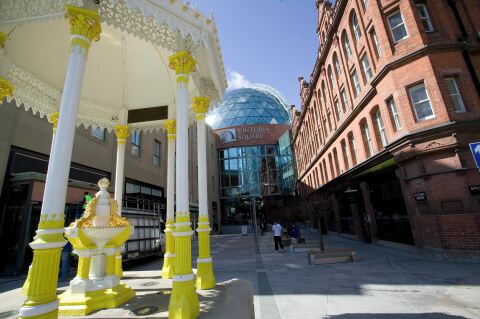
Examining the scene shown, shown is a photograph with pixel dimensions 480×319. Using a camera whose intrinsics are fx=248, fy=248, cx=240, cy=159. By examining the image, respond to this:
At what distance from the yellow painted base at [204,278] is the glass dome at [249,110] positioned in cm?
4729

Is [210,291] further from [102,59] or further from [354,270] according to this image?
[102,59]

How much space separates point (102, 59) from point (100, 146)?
11888 mm

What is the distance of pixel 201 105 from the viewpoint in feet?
24.6

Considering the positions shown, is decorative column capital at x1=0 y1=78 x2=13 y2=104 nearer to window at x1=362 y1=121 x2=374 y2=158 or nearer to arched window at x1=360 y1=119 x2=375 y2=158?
window at x1=362 y1=121 x2=374 y2=158

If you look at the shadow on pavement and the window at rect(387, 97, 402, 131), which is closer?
the shadow on pavement

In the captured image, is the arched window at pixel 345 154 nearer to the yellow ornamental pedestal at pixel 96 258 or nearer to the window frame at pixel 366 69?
the window frame at pixel 366 69

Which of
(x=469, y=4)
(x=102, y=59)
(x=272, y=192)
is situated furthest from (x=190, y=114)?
(x=272, y=192)

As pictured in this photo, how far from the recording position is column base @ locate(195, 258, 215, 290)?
6.04m

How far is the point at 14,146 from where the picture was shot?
11.9 metres

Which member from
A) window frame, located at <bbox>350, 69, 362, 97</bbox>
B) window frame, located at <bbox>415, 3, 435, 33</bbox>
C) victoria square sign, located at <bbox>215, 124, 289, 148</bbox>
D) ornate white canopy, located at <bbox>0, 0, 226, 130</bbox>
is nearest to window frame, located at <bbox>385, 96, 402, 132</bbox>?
window frame, located at <bbox>415, 3, 435, 33</bbox>

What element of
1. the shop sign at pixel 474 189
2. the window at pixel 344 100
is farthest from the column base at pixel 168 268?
the window at pixel 344 100

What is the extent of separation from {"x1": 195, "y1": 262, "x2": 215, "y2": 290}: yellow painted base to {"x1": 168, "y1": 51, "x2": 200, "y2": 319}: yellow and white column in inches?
69.3

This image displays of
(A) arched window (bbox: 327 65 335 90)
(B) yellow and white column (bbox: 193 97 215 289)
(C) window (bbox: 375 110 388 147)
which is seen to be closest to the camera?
(B) yellow and white column (bbox: 193 97 215 289)

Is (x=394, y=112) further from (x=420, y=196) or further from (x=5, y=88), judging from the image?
(x=5, y=88)
